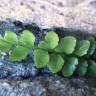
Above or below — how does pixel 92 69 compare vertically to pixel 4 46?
below

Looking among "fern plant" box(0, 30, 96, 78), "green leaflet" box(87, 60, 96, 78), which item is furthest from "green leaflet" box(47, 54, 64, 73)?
"green leaflet" box(87, 60, 96, 78)

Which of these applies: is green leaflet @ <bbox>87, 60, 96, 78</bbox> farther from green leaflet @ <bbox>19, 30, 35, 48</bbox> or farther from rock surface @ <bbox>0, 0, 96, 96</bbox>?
green leaflet @ <bbox>19, 30, 35, 48</bbox>

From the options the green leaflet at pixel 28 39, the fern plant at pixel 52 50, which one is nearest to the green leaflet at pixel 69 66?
the fern plant at pixel 52 50

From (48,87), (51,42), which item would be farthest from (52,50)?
(48,87)

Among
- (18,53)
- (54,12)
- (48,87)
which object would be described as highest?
(54,12)

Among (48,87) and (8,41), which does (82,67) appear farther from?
(8,41)

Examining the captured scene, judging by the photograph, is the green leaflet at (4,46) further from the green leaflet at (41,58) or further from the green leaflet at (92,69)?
the green leaflet at (92,69)

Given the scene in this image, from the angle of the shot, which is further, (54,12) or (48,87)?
(54,12)
